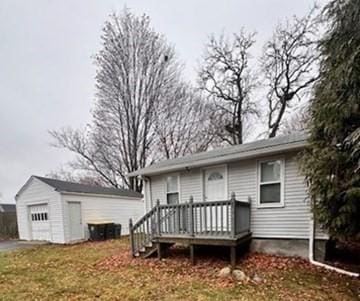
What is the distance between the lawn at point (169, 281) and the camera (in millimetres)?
5277

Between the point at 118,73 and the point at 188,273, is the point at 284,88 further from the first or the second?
the point at 188,273

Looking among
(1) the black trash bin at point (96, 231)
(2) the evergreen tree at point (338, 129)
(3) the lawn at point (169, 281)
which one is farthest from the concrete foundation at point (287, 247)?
(1) the black trash bin at point (96, 231)

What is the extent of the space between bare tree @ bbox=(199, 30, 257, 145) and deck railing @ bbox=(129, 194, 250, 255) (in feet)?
45.7

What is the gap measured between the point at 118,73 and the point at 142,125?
4.27 m

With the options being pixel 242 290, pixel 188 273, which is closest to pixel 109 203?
pixel 188 273

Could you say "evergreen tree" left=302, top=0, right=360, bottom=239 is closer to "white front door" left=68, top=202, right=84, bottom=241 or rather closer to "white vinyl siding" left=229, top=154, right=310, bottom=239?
"white vinyl siding" left=229, top=154, right=310, bottom=239

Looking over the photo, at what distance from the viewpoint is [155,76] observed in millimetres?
21016

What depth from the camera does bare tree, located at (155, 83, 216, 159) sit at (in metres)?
22.0

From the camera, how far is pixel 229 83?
70.8ft

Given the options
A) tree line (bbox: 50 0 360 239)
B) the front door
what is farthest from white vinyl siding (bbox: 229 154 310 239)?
tree line (bbox: 50 0 360 239)

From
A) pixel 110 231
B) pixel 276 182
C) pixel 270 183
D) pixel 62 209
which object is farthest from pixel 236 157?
pixel 62 209

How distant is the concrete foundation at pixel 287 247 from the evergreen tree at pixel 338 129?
5.02ft

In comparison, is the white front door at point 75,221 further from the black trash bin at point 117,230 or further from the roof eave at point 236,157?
the roof eave at point 236,157

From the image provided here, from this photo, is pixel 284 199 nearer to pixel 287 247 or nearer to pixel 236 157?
pixel 287 247
